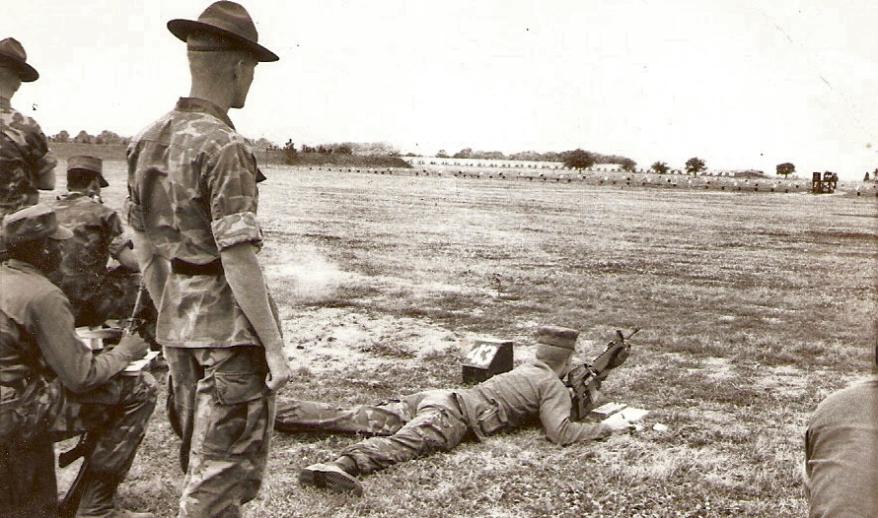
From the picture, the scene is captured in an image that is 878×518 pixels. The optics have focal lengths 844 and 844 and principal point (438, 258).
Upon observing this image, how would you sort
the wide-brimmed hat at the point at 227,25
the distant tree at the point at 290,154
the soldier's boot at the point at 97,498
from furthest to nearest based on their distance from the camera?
the distant tree at the point at 290,154, the soldier's boot at the point at 97,498, the wide-brimmed hat at the point at 227,25

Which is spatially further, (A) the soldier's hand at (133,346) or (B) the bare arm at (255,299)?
(A) the soldier's hand at (133,346)

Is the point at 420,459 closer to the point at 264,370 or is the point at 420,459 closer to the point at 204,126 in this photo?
the point at 264,370

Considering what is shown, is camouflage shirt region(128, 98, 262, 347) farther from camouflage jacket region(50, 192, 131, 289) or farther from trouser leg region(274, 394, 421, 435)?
trouser leg region(274, 394, 421, 435)

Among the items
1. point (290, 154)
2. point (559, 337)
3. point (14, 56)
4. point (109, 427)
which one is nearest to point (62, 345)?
point (109, 427)

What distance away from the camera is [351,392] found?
25.4 feet

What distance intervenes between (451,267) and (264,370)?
12.8m

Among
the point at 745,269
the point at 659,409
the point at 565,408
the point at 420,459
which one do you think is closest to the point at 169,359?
the point at 420,459

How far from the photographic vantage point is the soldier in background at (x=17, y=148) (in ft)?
19.5

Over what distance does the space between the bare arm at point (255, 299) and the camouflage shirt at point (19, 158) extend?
3442 mm

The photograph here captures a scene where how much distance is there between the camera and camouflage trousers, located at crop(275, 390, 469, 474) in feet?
18.7

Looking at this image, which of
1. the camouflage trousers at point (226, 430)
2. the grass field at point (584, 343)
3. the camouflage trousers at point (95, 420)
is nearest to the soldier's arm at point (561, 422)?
the grass field at point (584, 343)

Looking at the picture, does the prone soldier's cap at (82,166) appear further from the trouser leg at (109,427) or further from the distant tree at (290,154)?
the distant tree at (290,154)

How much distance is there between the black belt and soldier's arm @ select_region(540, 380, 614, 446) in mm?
3526

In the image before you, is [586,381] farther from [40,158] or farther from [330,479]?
[40,158]
